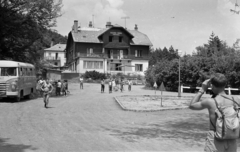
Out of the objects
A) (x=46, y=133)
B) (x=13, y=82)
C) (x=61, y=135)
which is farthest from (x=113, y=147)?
(x=13, y=82)

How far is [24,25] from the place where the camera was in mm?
32875

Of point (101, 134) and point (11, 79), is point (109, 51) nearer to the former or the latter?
point (11, 79)

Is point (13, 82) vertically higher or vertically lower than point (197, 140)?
higher

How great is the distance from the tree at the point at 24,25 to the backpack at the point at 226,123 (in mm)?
28878

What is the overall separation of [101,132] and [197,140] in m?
3.39

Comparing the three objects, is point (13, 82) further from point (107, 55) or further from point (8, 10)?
point (107, 55)

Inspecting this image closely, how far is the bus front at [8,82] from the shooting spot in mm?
22062

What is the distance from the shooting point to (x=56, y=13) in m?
33.0

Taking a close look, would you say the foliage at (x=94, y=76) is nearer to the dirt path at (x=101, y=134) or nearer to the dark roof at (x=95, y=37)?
the dark roof at (x=95, y=37)

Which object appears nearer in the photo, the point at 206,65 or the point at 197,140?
the point at 197,140

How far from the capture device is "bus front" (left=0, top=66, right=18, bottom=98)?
22062 mm

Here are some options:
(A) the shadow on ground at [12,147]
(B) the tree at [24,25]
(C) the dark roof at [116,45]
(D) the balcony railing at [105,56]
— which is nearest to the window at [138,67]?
(D) the balcony railing at [105,56]

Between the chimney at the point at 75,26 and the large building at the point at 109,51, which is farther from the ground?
the chimney at the point at 75,26

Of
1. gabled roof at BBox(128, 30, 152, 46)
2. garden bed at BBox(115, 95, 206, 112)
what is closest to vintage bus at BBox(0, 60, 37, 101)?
garden bed at BBox(115, 95, 206, 112)
